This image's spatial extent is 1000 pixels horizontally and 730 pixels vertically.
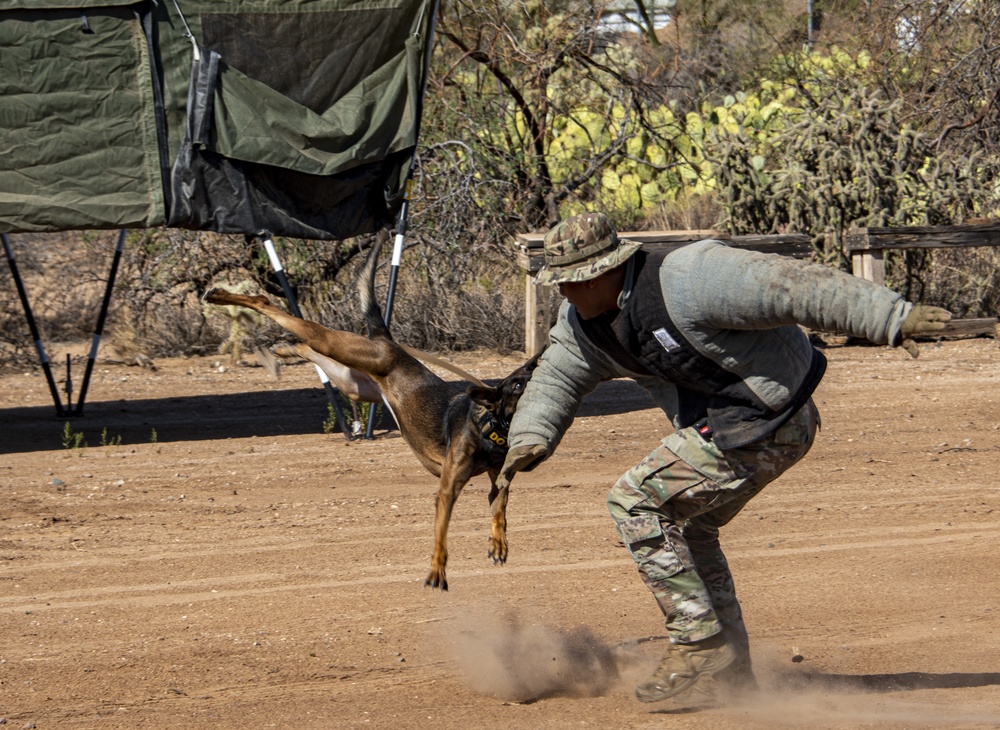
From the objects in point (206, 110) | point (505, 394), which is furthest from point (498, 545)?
point (206, 110)

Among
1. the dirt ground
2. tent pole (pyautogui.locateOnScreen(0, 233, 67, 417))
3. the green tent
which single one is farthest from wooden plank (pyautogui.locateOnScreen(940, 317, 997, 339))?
tent pole (pyautogui.locateOnScreen(0, 233, 67, 417))

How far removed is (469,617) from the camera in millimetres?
6102

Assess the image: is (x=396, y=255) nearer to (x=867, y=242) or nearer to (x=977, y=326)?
(x=867, y=242)

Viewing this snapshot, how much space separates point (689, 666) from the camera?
186 inches

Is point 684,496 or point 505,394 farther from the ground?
point 505,394

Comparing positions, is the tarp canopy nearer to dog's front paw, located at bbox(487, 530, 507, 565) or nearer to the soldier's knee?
dog's front paw, located at bbox(487, 530, 507, 565)

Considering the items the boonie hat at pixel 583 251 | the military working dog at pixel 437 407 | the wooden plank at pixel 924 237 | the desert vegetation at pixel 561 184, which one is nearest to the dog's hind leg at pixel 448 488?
the military working dog at pixel 437 407

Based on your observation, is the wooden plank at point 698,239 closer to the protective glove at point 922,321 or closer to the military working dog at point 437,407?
the military working dog at point 437,407

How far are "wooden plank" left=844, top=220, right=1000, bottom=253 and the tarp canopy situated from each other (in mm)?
5681

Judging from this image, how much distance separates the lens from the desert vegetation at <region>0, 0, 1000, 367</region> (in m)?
14.1

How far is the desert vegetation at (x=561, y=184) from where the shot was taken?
14.1 m

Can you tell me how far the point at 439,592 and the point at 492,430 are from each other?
1370 mm

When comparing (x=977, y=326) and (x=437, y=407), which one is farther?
(x=977, y=326)

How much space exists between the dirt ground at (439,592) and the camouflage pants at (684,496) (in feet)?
1.62
